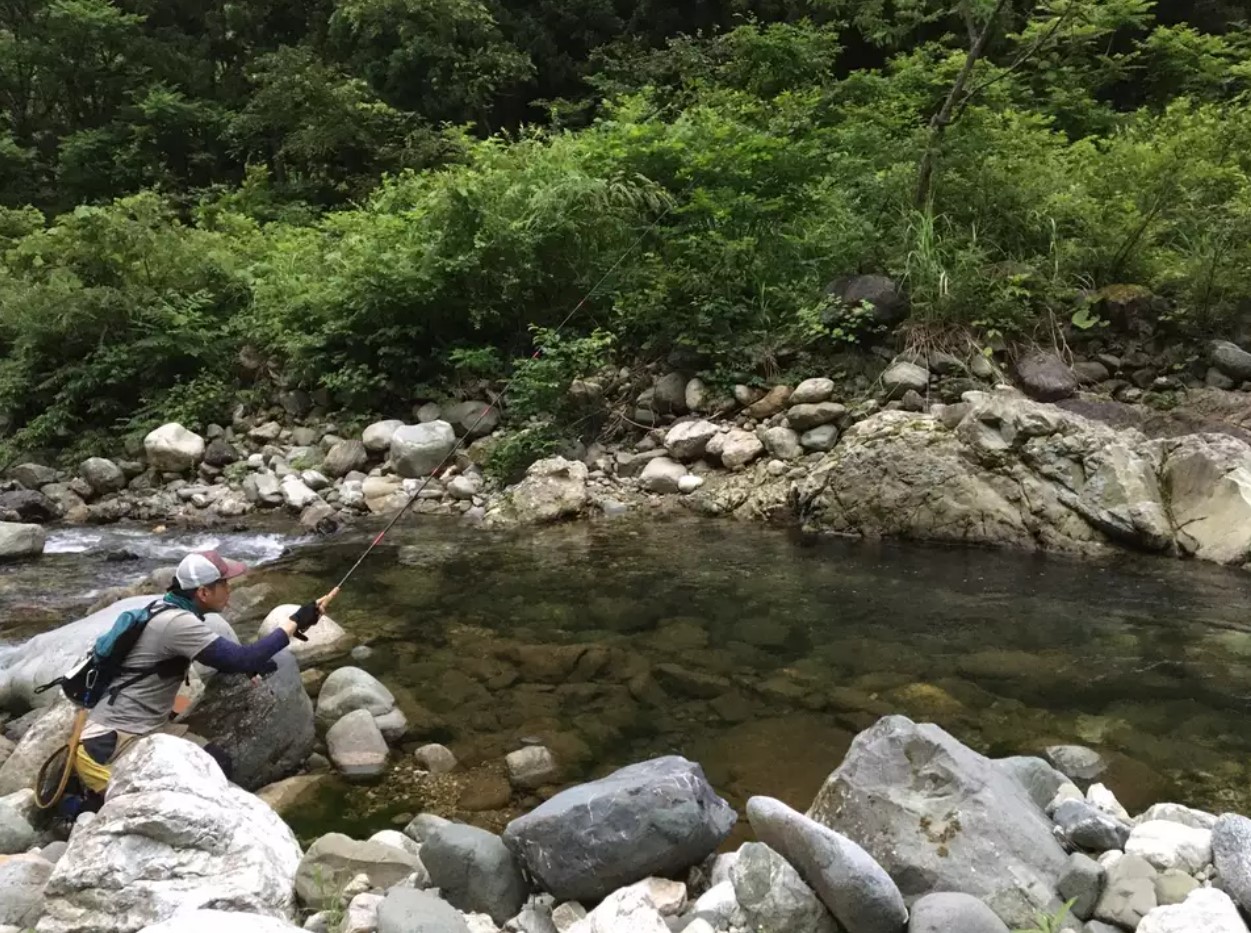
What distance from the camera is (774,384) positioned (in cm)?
965

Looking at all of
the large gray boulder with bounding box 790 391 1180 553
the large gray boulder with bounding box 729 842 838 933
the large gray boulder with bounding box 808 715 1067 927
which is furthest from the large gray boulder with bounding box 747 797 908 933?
the large gray boulder with bounding box 790 391 1180 553

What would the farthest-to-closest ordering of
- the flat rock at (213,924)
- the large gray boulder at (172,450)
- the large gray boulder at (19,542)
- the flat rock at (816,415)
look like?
1. the large gray boulder at (172,450)
2. the flat rock at (816,415)
3. the large gray boulder at (19,542)
4. the flat rock at (213,924)

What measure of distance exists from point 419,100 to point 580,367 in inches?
454

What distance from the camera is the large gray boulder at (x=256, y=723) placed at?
4121 mm

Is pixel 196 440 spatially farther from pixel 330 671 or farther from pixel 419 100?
pixel 419 100

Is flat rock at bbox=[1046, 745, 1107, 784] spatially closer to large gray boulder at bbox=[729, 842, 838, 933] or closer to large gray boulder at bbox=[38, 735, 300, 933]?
large gray boulder at bbox=[729, 842, 838, 933]

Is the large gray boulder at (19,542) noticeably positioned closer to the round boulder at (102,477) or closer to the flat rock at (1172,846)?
the round boulder at (102,477)

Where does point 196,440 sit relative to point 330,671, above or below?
below

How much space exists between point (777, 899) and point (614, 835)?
591 millimetres

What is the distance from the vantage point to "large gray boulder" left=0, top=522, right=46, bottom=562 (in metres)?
8.38

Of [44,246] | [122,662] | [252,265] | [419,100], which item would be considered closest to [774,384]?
[122,662]

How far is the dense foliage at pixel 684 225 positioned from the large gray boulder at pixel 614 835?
7.04 meters

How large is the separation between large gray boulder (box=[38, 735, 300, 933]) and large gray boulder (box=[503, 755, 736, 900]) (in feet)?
2.70

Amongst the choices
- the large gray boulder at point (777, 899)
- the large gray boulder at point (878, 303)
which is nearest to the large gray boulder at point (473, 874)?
the large gray boulder at point (777, 899)
